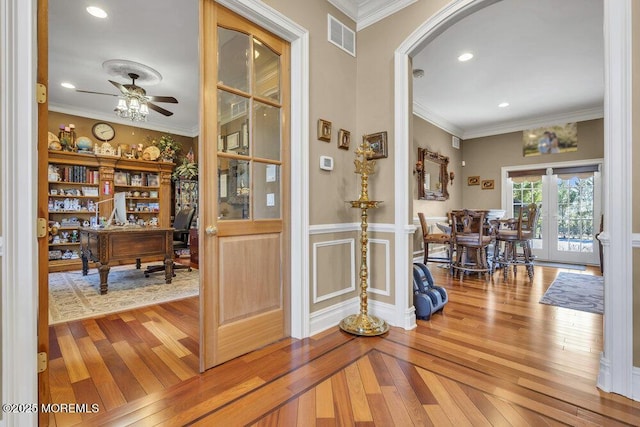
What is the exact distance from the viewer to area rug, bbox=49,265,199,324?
3.00 metres

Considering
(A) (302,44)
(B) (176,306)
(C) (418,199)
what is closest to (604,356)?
(A) (302,44)

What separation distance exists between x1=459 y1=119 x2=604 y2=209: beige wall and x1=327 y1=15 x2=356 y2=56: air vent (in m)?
5.40

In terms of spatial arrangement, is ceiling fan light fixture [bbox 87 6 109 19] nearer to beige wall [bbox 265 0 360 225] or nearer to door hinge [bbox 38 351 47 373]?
beige wall [bbox 265 0 360 225]

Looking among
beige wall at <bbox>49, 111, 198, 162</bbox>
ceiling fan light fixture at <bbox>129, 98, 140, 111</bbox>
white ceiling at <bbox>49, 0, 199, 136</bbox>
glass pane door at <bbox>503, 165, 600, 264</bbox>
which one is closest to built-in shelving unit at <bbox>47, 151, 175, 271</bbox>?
beige wall at <bbox>49, 111, 198, 162</bbox>

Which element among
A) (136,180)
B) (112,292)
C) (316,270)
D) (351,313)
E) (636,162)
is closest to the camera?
(636,162)

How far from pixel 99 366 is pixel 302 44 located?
273 centimetres

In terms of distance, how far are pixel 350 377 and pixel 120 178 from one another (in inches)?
239

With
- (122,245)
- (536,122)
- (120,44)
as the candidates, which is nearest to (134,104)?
(120,44)

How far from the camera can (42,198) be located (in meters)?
1.34

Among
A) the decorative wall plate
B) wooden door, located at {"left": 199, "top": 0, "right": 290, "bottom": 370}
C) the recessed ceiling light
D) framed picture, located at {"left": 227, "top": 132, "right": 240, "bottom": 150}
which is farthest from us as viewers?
the decorative wall plate

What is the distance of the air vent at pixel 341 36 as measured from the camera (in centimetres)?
261

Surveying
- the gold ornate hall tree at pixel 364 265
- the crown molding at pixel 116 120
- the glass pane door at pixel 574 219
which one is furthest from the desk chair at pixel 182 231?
the glass pane door at pixel 574 219

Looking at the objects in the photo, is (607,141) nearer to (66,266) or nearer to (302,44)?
(302,44)

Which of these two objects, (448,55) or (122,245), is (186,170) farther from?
(448,55)
